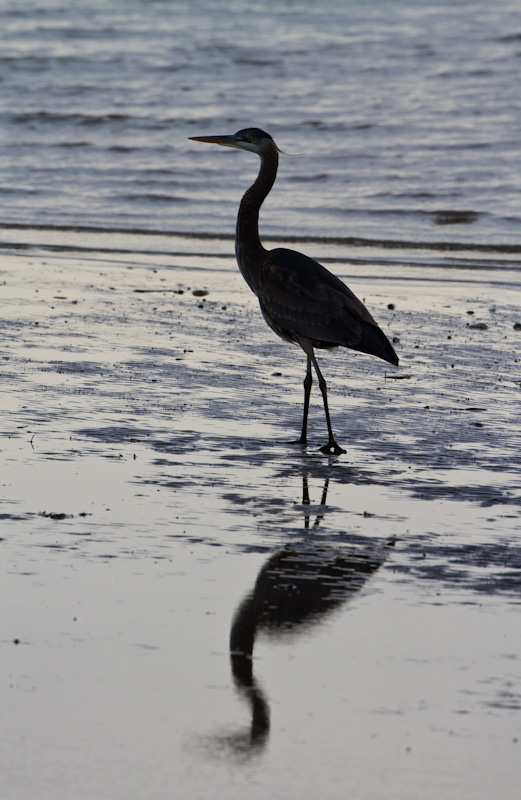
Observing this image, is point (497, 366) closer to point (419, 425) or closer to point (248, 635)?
point (419, 425)

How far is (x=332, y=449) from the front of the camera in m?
7.45

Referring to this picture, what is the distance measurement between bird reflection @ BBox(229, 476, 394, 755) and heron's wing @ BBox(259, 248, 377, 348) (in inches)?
91.6

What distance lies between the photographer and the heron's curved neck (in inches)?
338

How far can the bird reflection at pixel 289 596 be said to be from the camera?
13.4 ft

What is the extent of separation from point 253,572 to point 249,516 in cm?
80

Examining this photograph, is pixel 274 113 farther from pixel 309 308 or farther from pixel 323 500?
pixel 323 500

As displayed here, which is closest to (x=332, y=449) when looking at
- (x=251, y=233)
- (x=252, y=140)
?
(x=251, y=233)

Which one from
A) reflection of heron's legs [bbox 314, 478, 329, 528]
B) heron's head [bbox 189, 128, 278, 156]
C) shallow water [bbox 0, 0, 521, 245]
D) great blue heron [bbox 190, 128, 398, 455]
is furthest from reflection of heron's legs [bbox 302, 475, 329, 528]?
shallow water [bbox 0, 0, 521, 245]

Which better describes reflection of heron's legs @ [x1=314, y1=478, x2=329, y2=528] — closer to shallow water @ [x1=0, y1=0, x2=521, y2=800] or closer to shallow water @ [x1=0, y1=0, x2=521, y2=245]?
shallow water @ [x1=0, y1=0, x2=521, y2=800]

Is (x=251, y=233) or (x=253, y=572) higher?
(x=251, y=233)

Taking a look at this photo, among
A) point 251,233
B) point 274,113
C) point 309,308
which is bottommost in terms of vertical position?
point 309,308

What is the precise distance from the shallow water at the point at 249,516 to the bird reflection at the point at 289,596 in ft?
0.05

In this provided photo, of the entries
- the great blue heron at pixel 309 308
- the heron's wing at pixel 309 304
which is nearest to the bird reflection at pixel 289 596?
the great blue heron at pixel 309 308

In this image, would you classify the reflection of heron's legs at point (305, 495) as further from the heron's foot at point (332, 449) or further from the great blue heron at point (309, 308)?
the great blue heron at point (309, 308)
